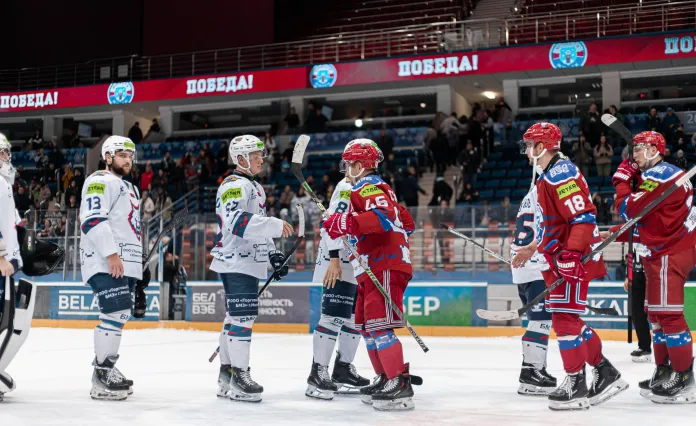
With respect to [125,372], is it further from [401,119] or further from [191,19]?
[191,19]

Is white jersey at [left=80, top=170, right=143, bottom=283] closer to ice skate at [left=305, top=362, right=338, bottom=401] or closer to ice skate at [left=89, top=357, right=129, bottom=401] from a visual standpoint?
ice skate at [left=89, top=357, right=129, bottom=401]

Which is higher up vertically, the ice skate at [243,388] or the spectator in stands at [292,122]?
the spectator in stands at [292,122]

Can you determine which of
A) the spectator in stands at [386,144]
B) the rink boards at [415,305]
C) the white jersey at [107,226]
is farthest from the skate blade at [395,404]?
→ the spectator in stands at [386,144]

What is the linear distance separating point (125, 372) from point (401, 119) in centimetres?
1630

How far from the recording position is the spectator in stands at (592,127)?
16.2 m

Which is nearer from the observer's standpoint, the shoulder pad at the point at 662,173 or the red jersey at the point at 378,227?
the red jersey at the point at 378,227

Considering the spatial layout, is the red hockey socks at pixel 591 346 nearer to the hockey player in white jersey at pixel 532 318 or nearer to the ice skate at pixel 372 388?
the hockey player in white jersey at pixel 532 318

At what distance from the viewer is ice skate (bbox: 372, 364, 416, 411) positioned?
477 centimetres

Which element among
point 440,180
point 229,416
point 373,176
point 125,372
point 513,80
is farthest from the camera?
point 513,80

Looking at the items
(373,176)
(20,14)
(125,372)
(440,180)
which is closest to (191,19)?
(20,14)

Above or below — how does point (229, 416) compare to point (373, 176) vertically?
below

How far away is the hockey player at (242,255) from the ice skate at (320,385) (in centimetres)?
40

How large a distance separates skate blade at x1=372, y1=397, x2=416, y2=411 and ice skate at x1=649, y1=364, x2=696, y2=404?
5.27ft

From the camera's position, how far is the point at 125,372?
690cm
